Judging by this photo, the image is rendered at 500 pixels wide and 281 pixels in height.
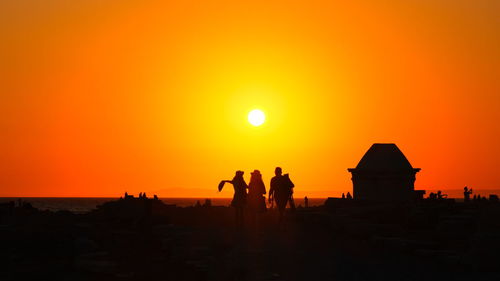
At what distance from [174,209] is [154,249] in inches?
437

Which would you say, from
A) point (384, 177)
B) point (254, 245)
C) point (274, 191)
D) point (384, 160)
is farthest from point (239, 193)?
point (384, 160)

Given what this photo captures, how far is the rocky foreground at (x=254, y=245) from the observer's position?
21.0m

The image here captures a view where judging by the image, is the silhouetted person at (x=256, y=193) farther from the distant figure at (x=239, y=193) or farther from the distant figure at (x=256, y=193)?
the distant figure at (x=239, y=193)

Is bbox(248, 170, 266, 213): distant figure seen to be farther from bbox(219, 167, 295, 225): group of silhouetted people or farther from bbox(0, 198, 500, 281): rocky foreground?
bbox(219, 167, 295, 225): group of silhouetted people

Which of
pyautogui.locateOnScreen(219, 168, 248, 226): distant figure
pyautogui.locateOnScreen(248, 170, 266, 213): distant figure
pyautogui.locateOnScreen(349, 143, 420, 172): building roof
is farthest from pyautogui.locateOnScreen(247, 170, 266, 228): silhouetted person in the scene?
pyautogui.locateOnScreen(349, 143, 420, 172): building roof

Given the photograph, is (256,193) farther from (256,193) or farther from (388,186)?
(388,186)

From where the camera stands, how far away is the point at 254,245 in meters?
24.6

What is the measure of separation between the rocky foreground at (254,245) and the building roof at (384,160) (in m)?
11.2

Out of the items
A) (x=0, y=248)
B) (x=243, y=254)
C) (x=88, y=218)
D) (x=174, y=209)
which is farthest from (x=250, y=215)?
(x=0, y=248)

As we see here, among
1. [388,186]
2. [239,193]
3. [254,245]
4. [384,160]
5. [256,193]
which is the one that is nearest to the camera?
[254,245]

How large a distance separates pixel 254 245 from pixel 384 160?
70.5 feet

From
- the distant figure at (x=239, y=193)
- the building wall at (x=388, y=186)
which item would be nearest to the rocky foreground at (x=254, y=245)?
the distant figure at (x=239, y=193)

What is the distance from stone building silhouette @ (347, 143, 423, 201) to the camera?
141ft

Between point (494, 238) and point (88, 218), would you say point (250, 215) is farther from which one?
point (494, 238)
